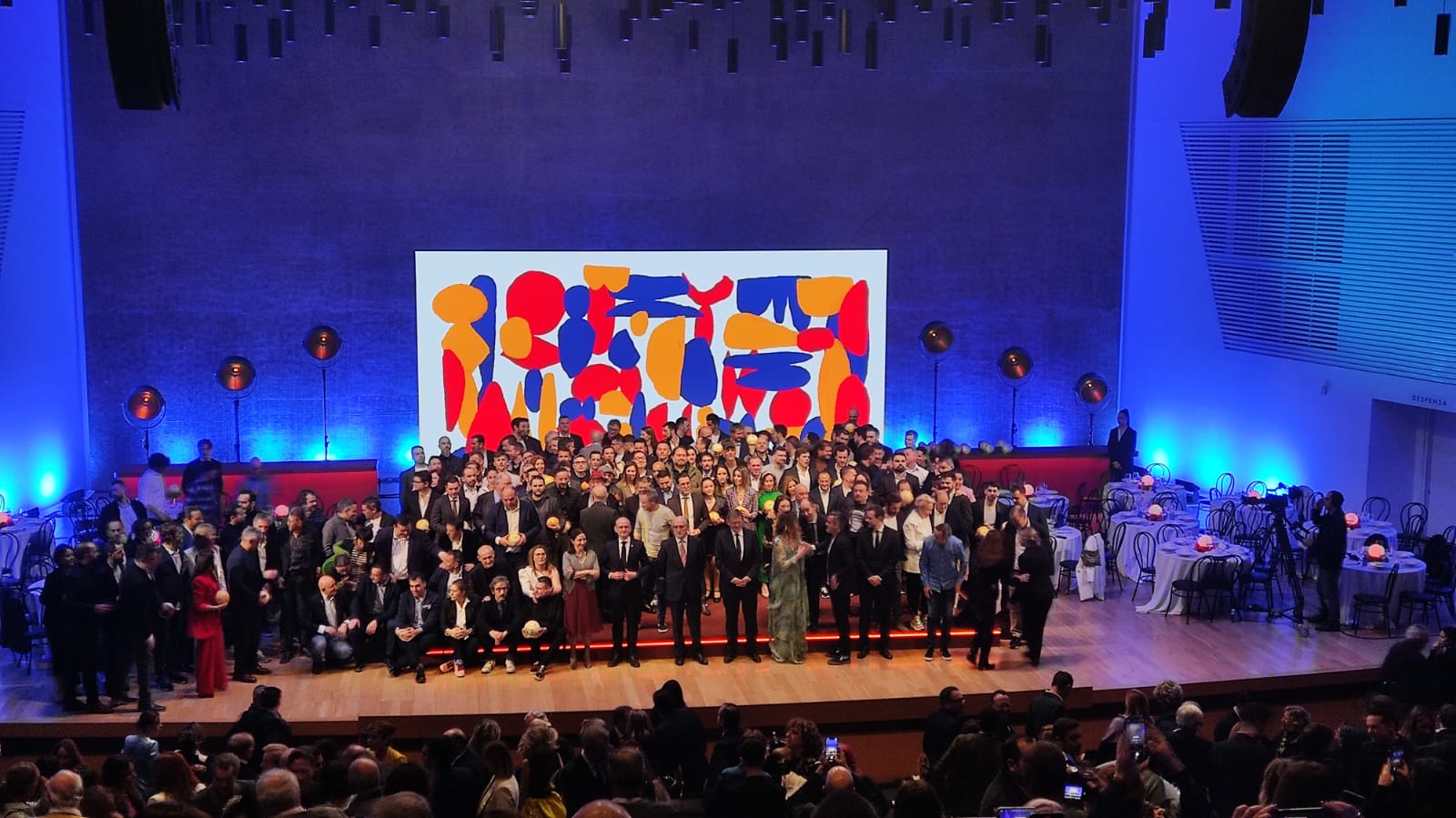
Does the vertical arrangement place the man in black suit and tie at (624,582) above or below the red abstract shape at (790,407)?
below

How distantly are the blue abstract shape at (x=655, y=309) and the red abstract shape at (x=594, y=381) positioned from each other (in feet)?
2.24

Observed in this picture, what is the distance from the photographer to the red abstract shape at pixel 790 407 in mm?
18156

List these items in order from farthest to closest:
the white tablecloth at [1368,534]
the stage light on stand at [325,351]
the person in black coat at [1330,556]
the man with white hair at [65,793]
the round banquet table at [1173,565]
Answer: the stage light on stand at [325,351] → the white tablecloth at [1368,534] → the round banquet table at [1173,565] → the person in black coat at [1330,556] → the man with white hair at [65,793]

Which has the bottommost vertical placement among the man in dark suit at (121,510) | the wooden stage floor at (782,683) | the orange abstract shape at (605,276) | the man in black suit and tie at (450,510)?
the wooden stage floor at (782,683)

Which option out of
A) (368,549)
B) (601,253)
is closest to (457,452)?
(601,253)

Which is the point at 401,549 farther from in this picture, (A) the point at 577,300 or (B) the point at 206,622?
(A) the point at 577,300

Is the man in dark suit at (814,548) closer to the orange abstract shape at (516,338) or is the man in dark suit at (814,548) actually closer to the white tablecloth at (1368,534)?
the white tablecloth at (1368,534)

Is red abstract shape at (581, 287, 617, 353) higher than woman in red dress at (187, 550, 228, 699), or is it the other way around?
red abstract shape at (581, 287, 617, 353)

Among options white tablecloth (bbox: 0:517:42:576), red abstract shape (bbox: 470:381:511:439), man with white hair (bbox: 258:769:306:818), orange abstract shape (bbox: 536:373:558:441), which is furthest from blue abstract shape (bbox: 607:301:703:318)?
man with white hair (bbox: 258:769:306:818)

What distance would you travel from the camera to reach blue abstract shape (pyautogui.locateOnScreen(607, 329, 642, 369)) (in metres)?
17.8

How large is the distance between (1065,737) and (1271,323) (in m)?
10.0

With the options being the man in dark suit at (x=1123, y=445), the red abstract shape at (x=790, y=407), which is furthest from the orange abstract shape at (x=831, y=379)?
the man in dark suit at (x=1123, y=445)

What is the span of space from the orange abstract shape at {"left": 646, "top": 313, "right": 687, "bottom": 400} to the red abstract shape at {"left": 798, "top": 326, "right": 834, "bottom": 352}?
153cm

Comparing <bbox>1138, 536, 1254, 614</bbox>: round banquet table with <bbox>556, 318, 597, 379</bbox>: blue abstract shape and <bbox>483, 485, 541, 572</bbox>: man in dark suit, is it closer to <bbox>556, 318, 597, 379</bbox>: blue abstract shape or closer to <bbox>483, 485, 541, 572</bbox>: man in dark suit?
<bbox>483, 485, 541, 572</bbox>: man in dark suit
